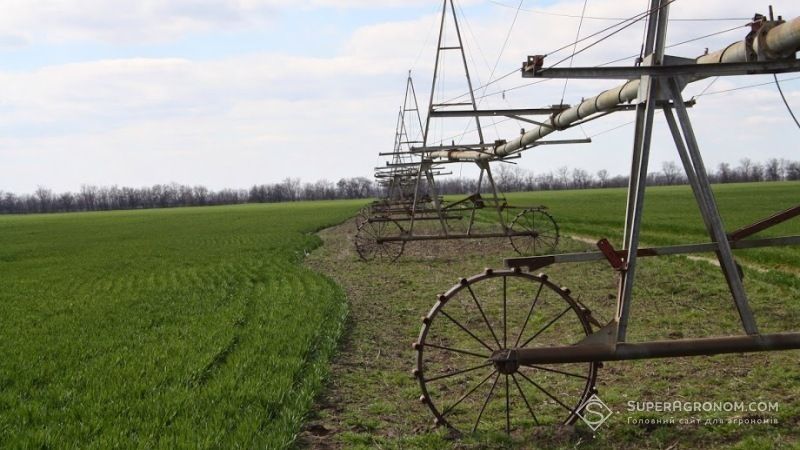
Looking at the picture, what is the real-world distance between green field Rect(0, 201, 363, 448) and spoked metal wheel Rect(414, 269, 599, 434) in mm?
1193

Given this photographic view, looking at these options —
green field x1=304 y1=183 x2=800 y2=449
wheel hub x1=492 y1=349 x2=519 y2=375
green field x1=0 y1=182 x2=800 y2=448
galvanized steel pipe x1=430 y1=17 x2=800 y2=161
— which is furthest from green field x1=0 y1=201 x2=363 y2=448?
galvanized steel pipe x1=430 y1=17 x2=800 y2=161

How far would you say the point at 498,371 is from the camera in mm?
4734

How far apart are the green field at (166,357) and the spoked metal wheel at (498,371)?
47.0 inches

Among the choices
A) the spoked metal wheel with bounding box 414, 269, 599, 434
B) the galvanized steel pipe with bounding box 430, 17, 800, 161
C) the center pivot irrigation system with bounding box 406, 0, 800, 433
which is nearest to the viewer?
the galvanized steel pipe with bounding box 430, 17, 800, 161

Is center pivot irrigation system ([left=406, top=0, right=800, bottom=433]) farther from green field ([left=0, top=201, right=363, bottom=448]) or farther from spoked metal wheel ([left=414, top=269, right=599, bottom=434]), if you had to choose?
green field ([left=0, top=201, right=363, bottom=448])

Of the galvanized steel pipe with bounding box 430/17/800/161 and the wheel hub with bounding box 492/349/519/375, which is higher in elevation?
the galvanized steel pipe with bounding box 430/17/800/161

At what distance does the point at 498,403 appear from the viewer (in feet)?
18.4

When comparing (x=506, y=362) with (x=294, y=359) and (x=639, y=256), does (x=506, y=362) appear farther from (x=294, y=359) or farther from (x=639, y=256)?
(x=294, y=359)

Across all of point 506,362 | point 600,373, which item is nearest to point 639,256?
point 506,362

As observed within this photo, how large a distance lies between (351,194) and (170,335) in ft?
551

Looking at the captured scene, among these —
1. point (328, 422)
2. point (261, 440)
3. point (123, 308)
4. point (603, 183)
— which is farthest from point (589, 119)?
point (603, 183)

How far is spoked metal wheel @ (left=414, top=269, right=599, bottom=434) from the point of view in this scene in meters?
4.81

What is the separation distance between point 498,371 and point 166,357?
412cm

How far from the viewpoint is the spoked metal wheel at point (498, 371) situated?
4809 mm
